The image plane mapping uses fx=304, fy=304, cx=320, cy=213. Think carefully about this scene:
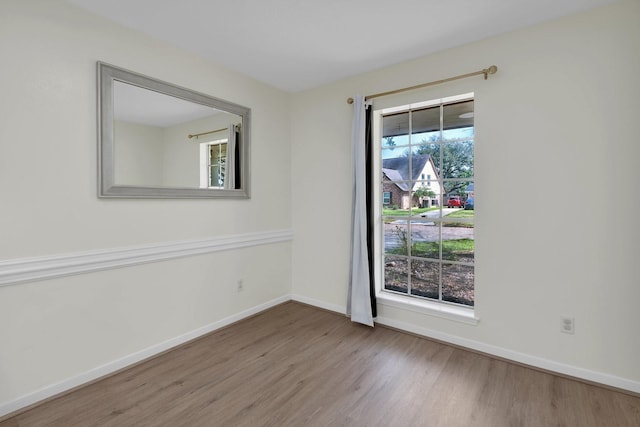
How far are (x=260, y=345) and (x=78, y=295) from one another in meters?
1.35

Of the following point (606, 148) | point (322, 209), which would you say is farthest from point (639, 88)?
point (322, 209)

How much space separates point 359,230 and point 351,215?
0.75ft

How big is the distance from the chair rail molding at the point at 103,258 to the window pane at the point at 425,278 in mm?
1713

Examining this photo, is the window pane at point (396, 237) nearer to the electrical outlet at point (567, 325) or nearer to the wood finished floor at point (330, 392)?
the wood finished floor at point (330, 392)

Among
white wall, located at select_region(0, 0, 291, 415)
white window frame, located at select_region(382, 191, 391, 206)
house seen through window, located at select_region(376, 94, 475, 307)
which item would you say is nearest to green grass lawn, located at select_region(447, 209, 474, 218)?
house seen through window, located at select_region(376, 94, 475, 307)

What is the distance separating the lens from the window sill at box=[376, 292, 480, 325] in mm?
2523

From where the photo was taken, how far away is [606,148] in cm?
199

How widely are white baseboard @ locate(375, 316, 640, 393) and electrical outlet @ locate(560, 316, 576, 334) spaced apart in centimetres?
24

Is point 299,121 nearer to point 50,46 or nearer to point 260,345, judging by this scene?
point 50,46

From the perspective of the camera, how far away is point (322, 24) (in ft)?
7.25

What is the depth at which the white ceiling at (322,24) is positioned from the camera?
198 centimetres

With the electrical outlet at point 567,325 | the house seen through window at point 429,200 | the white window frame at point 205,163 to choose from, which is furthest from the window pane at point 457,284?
the white window frame at point 205,163

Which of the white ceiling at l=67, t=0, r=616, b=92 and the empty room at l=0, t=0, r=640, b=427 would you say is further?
the white ceiling at l=67, t=0, r=616, b=92

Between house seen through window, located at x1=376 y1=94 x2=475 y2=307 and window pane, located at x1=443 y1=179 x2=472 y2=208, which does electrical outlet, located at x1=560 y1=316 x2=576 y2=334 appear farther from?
window pane, located at x1=443 y1=179 x2=472 y2=208
